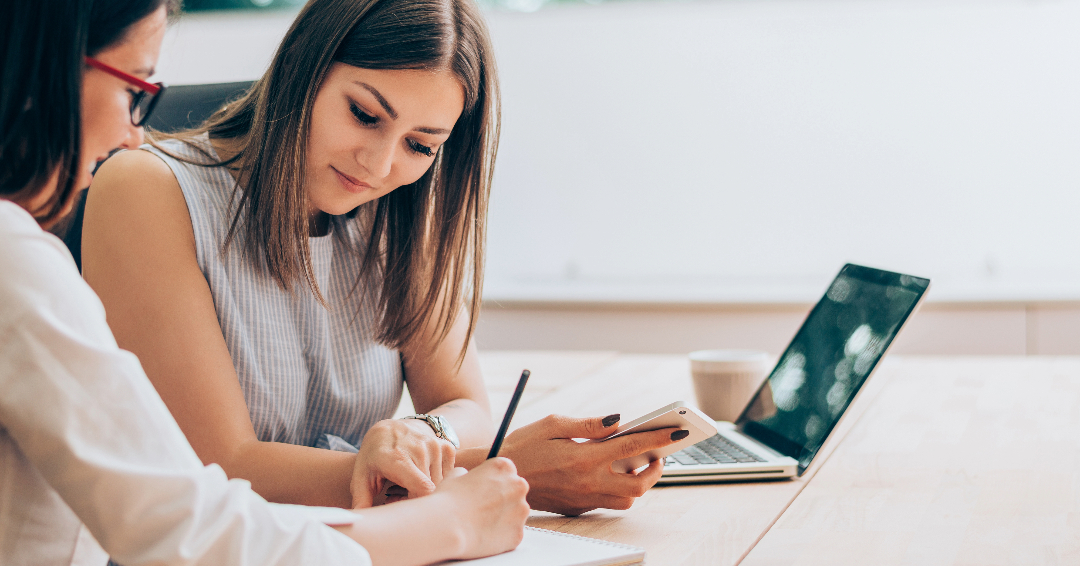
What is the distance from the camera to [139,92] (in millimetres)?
708

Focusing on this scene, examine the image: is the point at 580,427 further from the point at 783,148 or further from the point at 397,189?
the point at 783,148

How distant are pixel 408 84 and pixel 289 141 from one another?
0.15 m

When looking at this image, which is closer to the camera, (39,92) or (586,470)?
(39,92)

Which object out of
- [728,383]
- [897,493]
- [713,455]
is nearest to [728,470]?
[713,455]

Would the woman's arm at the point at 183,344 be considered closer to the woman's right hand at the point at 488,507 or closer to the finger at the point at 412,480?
the finger at the point at 412,480

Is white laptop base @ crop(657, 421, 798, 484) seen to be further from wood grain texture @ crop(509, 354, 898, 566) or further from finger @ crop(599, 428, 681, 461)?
finger @ crop(599, 428, 681, 461)

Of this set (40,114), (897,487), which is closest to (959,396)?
(897,487)

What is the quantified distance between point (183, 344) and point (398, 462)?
0.91 ft

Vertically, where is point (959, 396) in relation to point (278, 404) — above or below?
below

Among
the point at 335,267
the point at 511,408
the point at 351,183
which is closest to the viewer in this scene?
the point at 511,408

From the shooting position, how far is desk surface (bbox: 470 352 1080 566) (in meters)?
0.86

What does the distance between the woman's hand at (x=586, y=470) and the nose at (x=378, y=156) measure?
39 centimetres

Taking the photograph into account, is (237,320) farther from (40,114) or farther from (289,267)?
(40,114)

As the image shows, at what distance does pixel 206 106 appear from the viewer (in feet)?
4.97
